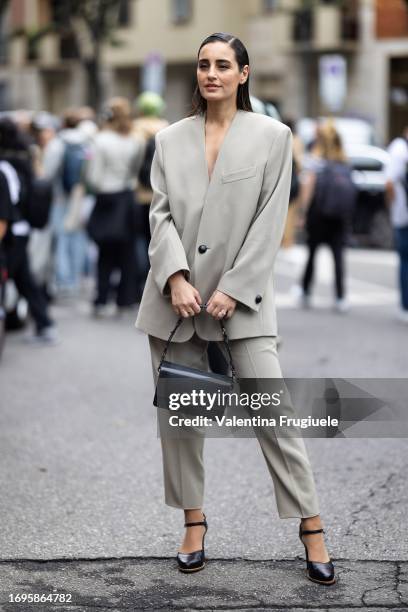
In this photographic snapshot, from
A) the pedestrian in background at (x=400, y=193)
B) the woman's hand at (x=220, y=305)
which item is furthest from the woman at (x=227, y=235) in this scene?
the pedestrian in background at (x=400, y=193)

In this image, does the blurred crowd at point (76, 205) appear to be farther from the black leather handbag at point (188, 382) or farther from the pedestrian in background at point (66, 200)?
the black leather handbag at point (188, 382)

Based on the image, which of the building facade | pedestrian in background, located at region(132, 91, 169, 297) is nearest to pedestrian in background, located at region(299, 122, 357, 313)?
pedestrian in background, located at region(132, 91, 169, 297)

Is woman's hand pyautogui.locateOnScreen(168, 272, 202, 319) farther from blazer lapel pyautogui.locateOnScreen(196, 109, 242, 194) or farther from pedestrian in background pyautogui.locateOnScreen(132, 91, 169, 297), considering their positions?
pedestrian in background pyautogui.locateOnScreen(132, 91, 169, 297)

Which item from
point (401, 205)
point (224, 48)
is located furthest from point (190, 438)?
point (401, 205)

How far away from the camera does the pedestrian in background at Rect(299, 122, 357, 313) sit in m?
12.1

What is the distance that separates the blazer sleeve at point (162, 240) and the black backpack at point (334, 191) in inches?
301

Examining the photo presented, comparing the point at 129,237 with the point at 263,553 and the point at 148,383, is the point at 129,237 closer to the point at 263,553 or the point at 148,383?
the point at 148,383

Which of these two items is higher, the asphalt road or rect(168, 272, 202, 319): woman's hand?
rect(168, 272, 202, 319): woman's hand

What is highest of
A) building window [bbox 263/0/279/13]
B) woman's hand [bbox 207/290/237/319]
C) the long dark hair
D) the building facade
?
the long dark hair

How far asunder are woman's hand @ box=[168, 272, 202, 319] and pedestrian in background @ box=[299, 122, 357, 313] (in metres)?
7.82

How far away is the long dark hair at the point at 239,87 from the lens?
445 cm

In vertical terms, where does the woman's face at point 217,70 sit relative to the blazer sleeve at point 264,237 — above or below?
above

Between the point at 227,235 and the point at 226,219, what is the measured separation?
2.1 inches

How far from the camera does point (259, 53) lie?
4459cm
